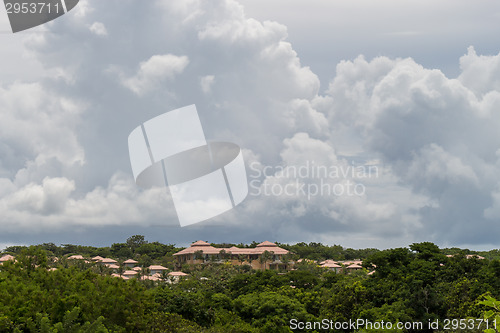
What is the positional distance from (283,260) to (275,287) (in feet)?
150

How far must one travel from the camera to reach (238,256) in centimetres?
10031

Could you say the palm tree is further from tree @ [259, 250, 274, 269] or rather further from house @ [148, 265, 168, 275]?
house @ [148, 265, 168, 275]

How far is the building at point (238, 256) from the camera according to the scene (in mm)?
95188

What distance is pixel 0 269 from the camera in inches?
1064

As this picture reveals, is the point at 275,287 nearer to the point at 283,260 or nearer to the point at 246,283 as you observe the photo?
the point at 246,283

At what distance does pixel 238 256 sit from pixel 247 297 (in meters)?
58.2

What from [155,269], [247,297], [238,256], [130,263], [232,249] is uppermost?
[232,249]

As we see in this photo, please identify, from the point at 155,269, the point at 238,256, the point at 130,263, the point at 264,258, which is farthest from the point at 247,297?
the point at 130,263

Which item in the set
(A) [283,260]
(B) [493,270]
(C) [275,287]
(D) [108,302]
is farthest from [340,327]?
(A) [283,260]

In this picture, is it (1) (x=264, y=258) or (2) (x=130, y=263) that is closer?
(1) (x=264, y=258)

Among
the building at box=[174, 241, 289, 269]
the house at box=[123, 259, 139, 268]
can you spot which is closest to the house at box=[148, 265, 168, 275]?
the house at box=[123, 259, 139, 268]

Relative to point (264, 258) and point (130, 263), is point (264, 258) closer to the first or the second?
point (264, 258)

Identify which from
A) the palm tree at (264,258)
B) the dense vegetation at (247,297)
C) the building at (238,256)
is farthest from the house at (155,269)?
the dense vegetation at (247,297)

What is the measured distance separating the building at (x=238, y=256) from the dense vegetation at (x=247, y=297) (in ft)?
132
